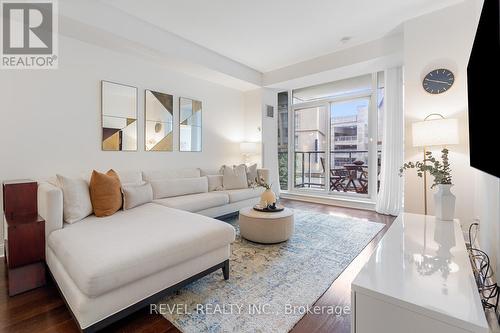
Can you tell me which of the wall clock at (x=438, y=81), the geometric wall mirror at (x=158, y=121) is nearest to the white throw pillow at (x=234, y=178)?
the geometric wall mirror at (x=158, y=121)

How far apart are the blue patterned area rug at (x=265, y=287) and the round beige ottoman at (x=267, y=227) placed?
9cm

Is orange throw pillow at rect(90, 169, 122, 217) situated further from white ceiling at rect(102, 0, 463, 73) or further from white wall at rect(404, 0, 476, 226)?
white wall at rect(404, 0, 476, 226)

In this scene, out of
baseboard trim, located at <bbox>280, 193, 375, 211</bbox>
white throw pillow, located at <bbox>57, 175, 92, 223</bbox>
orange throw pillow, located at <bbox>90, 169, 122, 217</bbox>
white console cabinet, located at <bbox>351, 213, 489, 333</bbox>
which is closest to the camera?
white console cabinet, located at <bbox>351, 213, 489, 333</bbox>

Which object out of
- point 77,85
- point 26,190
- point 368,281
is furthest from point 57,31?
point 368,281

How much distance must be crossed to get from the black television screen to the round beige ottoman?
1.75 meters

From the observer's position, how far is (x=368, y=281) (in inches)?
40.4

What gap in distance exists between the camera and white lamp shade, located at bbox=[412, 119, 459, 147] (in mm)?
2484

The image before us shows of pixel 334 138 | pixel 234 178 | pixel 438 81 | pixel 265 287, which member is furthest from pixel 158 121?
pixel 438 81

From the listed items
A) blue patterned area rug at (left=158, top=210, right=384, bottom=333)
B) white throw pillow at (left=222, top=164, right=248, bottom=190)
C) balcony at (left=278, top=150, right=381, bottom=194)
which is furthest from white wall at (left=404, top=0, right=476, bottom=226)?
white throw pillow at (left=222, top=164, right=248, bottom=190)

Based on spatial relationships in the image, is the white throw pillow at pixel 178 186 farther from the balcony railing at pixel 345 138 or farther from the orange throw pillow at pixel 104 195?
the balcony railing at pixel 345 138

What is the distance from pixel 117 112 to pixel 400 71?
455 centimetres

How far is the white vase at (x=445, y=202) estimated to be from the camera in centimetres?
194

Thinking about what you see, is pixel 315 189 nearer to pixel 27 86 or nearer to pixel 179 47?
pixel 179 47

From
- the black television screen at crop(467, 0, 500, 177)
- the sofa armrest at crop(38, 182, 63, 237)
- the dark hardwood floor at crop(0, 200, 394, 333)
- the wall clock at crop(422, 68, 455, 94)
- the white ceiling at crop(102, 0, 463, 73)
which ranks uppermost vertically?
the white ceiling at crop(102, 0, 463, 73)
